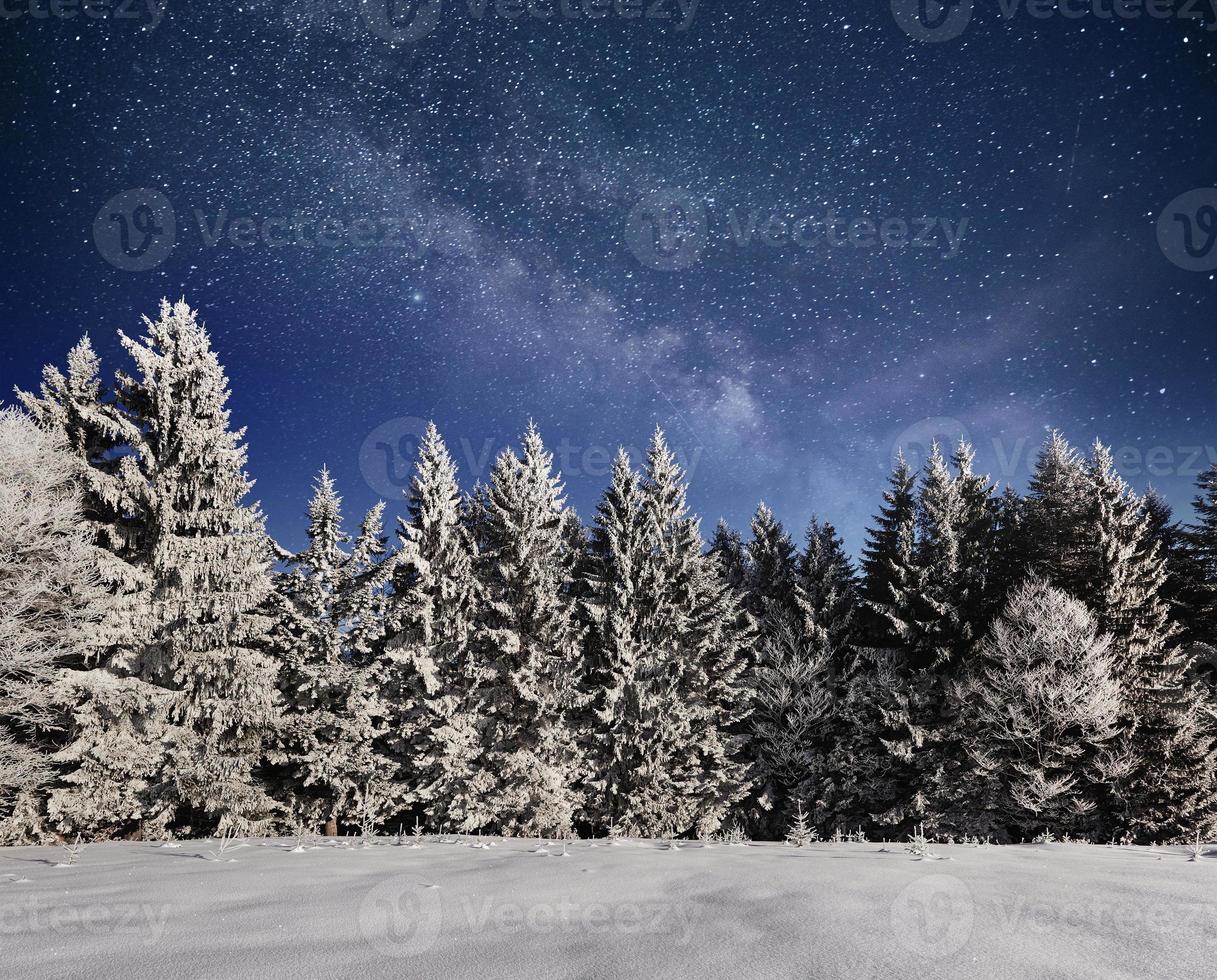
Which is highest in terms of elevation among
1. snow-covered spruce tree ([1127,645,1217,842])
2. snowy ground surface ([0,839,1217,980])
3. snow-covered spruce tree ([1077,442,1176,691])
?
snow-covered spruce tree ([1077,442,1176,691])

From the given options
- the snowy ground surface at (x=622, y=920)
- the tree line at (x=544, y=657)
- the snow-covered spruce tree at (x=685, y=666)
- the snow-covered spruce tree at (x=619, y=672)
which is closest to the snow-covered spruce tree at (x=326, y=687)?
the tree line at (x=544, y=657)

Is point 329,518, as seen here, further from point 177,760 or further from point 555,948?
point 555,948

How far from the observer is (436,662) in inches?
794

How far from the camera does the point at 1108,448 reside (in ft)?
77.6

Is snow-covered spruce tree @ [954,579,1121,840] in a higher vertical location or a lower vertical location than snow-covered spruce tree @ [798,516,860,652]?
lower

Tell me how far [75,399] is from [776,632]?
26933 mm

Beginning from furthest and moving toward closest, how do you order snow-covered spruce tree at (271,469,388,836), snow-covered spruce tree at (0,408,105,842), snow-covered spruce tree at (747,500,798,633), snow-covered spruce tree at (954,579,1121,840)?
1. snow-covered spruce tree at (747,500,798,633)
2. snow-covered spruce tree at (954,579,1121,840)
3. snow-covered spruce tree at (271,469,388,836)
4. snow-covered spruce tree at (0,408,105,842)

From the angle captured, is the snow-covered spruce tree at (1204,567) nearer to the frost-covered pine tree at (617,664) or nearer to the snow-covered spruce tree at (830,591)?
the snow-covered spruce tree at (830,591)

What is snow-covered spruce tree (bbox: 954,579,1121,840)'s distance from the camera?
2020 cm

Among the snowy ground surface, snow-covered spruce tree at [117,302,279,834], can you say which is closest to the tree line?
snow-covered spruce tree at [117,302,279,834]

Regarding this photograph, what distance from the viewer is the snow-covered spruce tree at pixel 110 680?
44.6 ft

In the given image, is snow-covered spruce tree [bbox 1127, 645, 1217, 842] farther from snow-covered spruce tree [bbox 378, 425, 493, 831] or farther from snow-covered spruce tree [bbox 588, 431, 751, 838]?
snow-covered spruce tree [bbox 378, 425, 493, 831]

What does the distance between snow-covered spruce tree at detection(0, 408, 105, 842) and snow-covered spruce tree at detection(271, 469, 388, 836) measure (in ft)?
15.8

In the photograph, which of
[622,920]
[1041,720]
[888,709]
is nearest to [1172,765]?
[1041,720]
